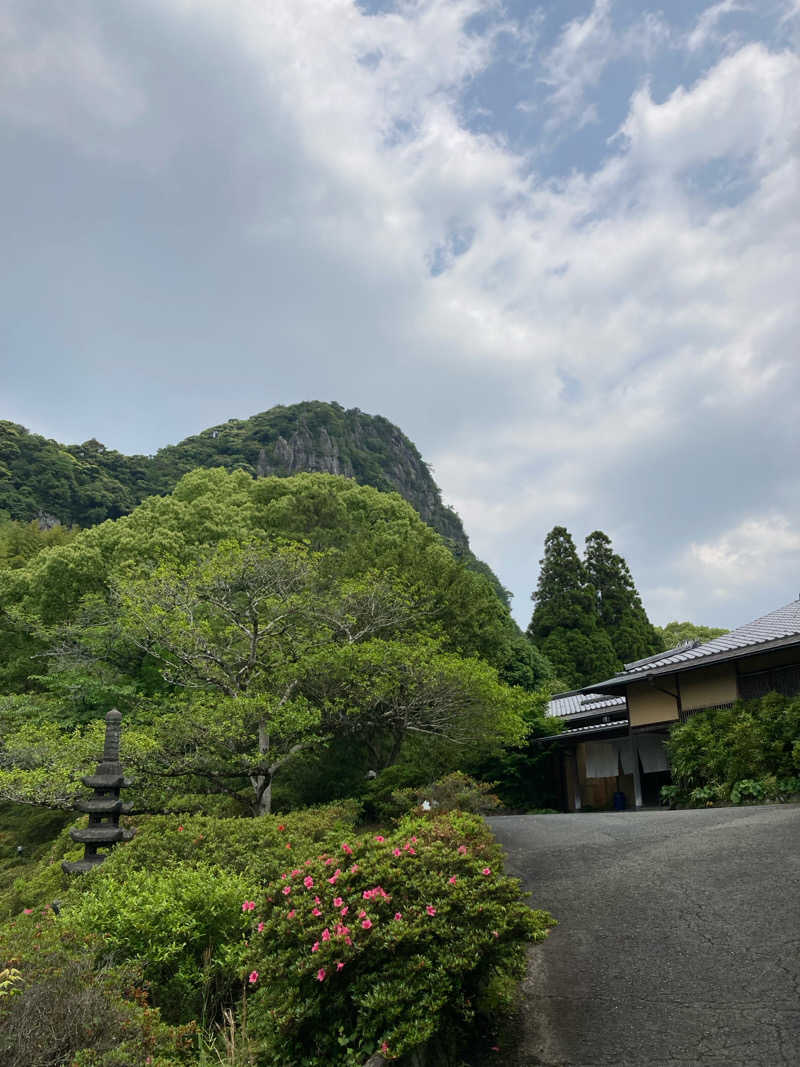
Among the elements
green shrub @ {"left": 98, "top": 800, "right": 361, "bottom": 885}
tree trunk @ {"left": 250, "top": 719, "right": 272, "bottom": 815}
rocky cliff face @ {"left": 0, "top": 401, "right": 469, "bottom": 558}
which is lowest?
green shrub @ {"left": 98, "top": 800, "right": 361, "bottom": 885}

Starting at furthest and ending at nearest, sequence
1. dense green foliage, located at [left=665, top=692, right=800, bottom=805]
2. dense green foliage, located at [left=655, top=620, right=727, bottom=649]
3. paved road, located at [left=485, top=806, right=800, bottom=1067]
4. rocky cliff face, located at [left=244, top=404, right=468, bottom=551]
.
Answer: rocky cliff face, located at [left=244, top=404, right=468, bottom=551], dense green foliage, located at [left=655, top=620, right=727, bottom=649], dense green foliage, located at [left=665, top=692, right=800, bottom=805], paved road, located at [left=485, top=806, right=800, bottom=1067]

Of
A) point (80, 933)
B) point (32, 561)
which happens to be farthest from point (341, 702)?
point (32, 561)

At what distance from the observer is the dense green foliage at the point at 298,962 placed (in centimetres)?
355

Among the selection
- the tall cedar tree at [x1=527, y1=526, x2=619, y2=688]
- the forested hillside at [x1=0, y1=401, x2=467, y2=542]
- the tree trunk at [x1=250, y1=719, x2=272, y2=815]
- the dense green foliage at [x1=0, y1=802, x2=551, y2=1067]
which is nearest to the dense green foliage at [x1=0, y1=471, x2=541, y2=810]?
the tree trunk at [x1=250, y1=719, x2=272, y2=815]

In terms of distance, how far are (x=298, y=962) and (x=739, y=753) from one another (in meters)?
10.8

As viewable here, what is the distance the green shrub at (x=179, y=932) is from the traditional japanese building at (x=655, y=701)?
438 inches

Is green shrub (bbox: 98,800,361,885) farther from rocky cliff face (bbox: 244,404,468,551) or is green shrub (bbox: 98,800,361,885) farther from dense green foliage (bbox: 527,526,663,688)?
rocky cliff face (bbox: 244,404,468,551)

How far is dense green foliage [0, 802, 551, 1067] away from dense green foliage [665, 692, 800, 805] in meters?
7.74

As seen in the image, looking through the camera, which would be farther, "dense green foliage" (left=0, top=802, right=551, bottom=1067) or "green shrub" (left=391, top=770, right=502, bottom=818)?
"green shrub" (left=391, top=770, right=502, bottom=818)

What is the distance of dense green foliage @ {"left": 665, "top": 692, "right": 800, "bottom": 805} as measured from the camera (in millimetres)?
11398

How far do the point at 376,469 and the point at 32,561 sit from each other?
46215 millimetres

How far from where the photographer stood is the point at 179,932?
18.0ft

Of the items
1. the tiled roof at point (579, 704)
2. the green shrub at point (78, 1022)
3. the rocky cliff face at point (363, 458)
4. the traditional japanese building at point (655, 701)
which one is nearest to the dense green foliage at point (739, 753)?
the traditional japanese building at point (655, 701)

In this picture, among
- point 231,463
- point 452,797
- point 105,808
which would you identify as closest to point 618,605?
point 452,797
